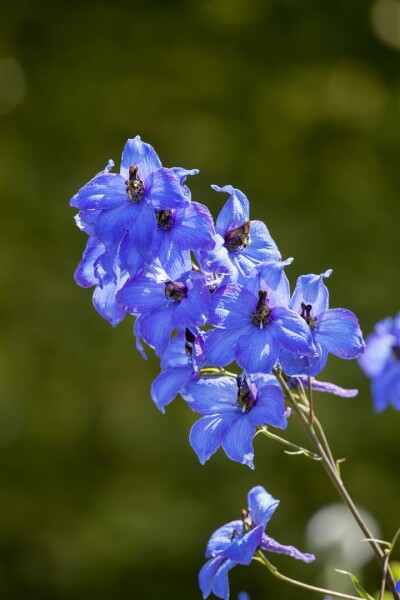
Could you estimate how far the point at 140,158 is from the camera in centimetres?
85

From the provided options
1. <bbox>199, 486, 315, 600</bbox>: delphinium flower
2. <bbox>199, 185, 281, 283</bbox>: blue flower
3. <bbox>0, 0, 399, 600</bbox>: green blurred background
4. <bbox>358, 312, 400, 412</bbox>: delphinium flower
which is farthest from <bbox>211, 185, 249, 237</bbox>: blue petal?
<bbox>0, 0, 399, 600</bbox>: green blurred background

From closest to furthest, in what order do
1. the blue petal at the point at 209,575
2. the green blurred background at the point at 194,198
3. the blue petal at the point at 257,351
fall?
1. the blue petal at the point at 257,351
2. the blue petal at the point at 209,575
3. the green blurred background at the point at 194,198

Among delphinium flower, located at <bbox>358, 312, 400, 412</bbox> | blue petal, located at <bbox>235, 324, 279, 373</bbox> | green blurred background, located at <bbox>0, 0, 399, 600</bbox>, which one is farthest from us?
green blurred background, located at <bbox>0, 0, 399, 600</bbox>

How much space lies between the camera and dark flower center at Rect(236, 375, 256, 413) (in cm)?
82

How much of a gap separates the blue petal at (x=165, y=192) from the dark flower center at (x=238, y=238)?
0.07 m

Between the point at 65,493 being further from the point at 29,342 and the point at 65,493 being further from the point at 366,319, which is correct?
the point at 366,319

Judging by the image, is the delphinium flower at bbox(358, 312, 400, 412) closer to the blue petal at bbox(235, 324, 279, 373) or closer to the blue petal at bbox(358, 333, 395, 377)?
the blue petal at bbox(358, 333, 395, 377)

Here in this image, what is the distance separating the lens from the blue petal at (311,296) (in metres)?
0.84

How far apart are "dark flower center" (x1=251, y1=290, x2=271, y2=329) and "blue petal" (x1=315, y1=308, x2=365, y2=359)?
0.17 ft

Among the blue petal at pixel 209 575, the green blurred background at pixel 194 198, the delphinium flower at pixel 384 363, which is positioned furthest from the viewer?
the green blurred background at pixel 194 198

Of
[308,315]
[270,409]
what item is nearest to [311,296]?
[308,315]

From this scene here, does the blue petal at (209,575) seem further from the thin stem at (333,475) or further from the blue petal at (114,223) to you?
the blue petal at (114,223)

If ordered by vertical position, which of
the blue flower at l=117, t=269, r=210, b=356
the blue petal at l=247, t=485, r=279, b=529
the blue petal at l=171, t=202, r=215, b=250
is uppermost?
the blue petal at l=171, t=202, r=215, b=250

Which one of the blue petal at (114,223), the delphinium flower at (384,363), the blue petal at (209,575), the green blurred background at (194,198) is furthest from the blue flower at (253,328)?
the green blurred background at (194,198)
